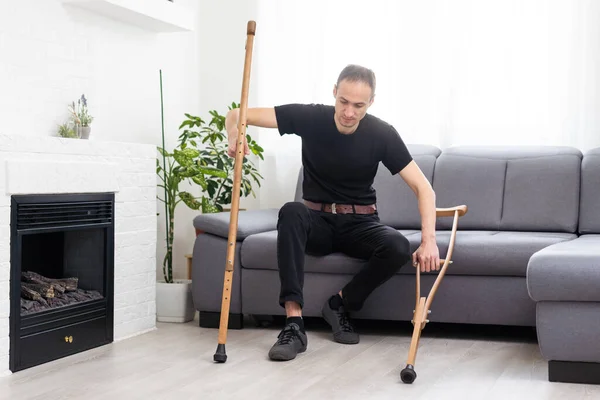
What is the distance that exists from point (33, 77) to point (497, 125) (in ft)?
7.53

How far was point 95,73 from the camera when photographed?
4012 millimetres

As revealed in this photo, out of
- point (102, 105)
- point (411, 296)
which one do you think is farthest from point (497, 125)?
point (102, 105)

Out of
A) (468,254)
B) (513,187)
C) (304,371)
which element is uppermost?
(513,187)

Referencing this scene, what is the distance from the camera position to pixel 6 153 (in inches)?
116

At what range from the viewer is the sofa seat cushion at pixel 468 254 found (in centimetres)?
339

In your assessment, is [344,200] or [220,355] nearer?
[220,355]

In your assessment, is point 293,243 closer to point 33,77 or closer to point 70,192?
point 70,192

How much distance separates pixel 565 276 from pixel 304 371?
0.93 meters

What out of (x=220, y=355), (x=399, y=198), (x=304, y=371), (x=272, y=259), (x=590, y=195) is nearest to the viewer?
(x=304, y=371)

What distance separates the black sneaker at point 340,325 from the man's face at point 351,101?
2.49 ft

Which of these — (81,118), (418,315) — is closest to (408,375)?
(418,315)

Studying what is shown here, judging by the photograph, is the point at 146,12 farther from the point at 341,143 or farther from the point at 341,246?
the point at 341,246

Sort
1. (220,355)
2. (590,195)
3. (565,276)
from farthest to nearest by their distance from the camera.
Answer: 1. (590,195)
2. (220,355)
3. (565,276)

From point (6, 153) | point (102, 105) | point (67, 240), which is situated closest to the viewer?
point (6, 153)
